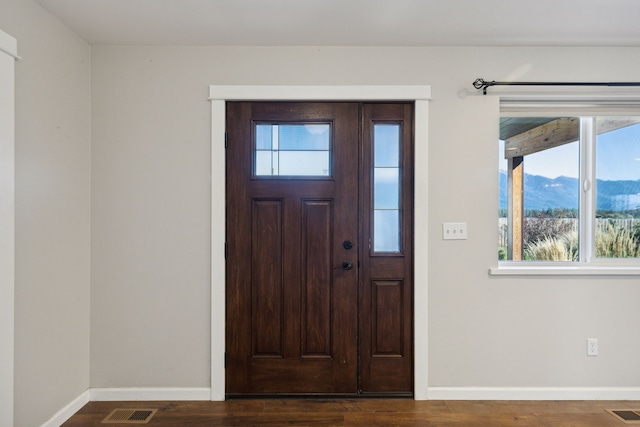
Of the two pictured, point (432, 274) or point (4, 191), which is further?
point (432, 274)

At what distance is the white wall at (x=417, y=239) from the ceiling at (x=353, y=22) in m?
0.10

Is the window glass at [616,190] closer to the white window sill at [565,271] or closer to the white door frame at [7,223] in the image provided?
the white window sill at [565,271]

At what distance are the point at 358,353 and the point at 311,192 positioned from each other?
3.74ft

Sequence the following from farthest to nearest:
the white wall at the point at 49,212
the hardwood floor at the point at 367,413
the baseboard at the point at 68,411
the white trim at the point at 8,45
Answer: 1. the hardwood floor at the point at 367,413
2. the baseboard at the point at 68,411
3. the white wall at the point at 49,212
4. the white trim at the point at 8,45

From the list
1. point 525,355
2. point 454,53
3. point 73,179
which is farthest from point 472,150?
point 73,179

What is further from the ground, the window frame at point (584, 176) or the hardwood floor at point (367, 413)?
the window frame at point (584, 176)

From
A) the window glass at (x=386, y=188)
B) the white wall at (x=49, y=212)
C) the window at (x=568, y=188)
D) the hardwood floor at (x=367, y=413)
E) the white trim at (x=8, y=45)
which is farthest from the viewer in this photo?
the window at (x=568, y=188)

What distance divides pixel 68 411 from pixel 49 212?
4.01 ft

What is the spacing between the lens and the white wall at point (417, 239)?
269 centimetres

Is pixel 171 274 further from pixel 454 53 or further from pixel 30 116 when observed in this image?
pixel 454 53

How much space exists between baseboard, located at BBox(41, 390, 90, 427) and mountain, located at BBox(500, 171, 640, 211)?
311cm

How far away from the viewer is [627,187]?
9.44 ft

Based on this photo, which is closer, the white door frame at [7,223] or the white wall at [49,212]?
the white door frame at [7,223]

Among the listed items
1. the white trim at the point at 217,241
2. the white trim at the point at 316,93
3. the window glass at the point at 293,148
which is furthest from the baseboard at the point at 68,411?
the white trim at the point at 316,93
